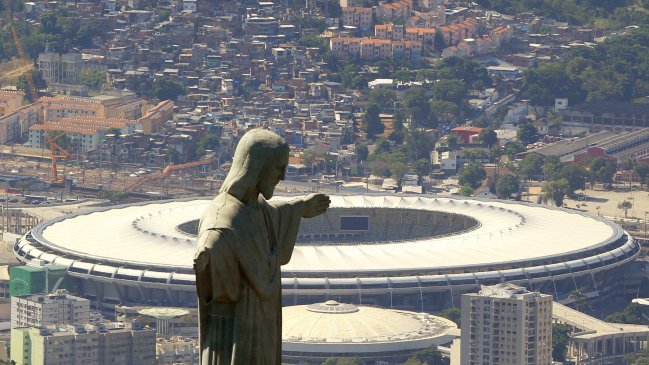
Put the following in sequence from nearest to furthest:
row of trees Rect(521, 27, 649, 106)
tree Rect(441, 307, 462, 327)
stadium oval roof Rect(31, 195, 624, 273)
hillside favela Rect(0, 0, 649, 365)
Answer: hillside favela Rect(0, 0, 649, 365) → tree Rect(441, 307, 462, 327) → stadium oval roof Rect(31, 195, 624, 273) → row of trees Rect(521, 27, 649, 106)

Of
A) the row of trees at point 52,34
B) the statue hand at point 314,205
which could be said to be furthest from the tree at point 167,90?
the statue hand at point 314,205

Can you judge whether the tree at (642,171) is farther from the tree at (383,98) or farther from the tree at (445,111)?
the tree at (383,98)

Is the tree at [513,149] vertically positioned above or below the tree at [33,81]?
above

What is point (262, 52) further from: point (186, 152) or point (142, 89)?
point (186, 152)

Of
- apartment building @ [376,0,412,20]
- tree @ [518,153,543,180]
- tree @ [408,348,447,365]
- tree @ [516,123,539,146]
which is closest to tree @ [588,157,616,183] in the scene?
tree @ [518,153,543,180]

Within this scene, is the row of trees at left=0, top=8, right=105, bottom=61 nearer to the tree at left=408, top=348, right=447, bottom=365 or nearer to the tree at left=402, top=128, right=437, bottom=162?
the tree at left=402, top=128, right=437, bottom=162

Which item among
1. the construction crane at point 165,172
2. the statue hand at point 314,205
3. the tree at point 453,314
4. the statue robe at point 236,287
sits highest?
the statue hand at point 314,205
